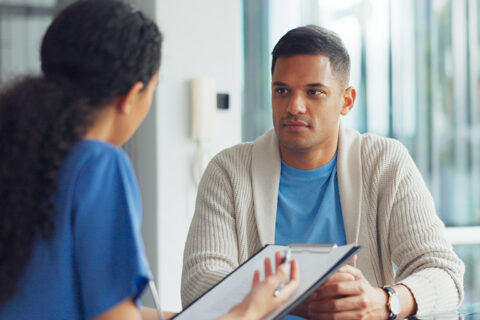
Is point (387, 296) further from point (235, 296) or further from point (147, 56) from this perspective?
point (147, 56)

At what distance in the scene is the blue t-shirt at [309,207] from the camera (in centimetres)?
165

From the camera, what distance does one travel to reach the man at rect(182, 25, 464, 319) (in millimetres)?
1572

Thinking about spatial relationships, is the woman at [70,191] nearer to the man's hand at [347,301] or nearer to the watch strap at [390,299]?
the man's hand at [347,301]

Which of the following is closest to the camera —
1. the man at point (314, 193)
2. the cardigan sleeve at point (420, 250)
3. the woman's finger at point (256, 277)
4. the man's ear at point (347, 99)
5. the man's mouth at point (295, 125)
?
the woman's finger at point (256, 277)

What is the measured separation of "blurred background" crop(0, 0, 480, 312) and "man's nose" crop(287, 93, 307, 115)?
1.51 metres

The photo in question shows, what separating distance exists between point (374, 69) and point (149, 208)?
153 centimetres

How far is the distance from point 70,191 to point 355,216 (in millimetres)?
986

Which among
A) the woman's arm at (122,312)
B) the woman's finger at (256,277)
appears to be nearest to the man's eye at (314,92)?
the woman's finger at (256,277)

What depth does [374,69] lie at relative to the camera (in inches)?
136

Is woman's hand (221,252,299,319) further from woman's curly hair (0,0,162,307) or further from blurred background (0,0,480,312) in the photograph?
blurred background (0,0,480,312)

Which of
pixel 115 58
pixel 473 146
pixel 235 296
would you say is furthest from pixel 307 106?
pixel 473 146

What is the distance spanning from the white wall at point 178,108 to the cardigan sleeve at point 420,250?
1631 mm

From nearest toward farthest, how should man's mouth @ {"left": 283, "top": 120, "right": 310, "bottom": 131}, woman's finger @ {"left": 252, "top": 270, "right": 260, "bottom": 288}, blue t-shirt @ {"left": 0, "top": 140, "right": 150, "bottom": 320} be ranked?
1. blue t-shirt @ {"left": 0, "top": 140, "right": 150, "bottom": 320}
2. woman's finger @ {"left": 252, "top": 270, "right": 260, "bottom": 288}
3. man's mouth @ {"left": 283, "top": 120, "right": 310, "bottom": 131}

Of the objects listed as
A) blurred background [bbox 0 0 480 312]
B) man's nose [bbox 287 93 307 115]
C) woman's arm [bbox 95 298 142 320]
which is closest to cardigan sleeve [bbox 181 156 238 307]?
man's nose [bbox 287 93 307 115]
